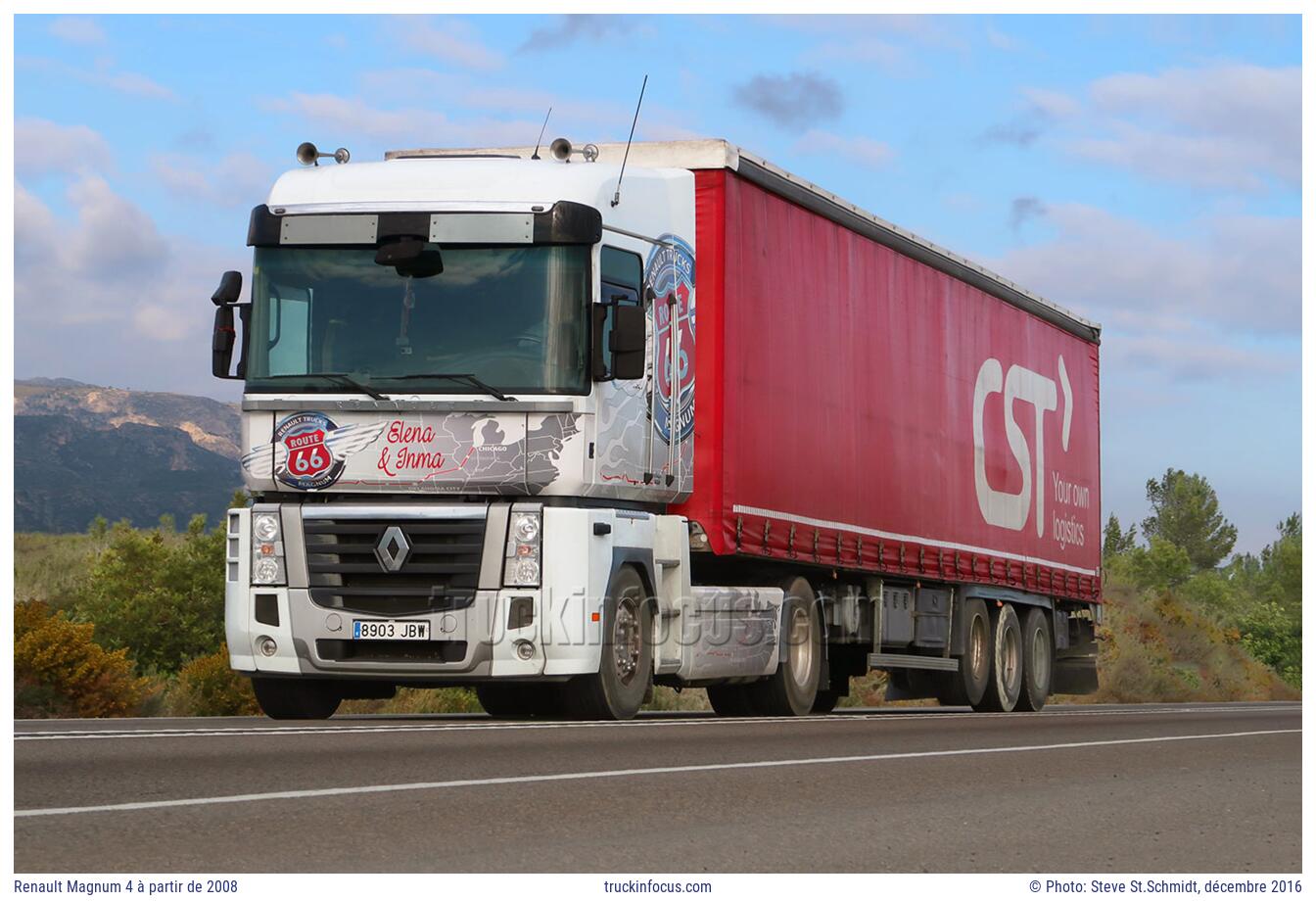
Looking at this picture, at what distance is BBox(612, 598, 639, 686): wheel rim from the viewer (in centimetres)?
1588

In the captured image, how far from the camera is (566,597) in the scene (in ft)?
50.0

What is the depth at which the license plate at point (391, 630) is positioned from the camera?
15.2m

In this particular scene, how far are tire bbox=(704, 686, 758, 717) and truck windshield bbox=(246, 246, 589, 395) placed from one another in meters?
4.73

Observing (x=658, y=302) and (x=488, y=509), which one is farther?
(x=658, y=302)

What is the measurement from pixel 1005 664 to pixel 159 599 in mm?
24436

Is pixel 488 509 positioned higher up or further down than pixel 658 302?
further down

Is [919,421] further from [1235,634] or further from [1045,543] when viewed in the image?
Answer: [1235,634]

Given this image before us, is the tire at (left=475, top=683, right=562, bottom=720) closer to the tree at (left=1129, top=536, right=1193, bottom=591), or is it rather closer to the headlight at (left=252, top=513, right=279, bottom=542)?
the headlight at (left=252, top=513, right=279, bottom=542)

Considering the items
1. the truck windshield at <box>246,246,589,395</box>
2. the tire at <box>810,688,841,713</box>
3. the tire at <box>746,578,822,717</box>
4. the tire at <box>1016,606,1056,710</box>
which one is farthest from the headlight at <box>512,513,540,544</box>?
the tire at <box>1016,606,1056,710</box>

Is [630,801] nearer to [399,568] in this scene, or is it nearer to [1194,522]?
[399,568]

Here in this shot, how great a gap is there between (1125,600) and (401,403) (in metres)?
46.9

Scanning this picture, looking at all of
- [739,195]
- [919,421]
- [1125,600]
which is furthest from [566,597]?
[1125,600]

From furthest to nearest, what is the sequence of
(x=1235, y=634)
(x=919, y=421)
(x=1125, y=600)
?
1. (x=1235, y=634)
2. (x=1125, y=600)
3. (x=919, y=421)

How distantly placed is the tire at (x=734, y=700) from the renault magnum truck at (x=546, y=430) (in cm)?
3
